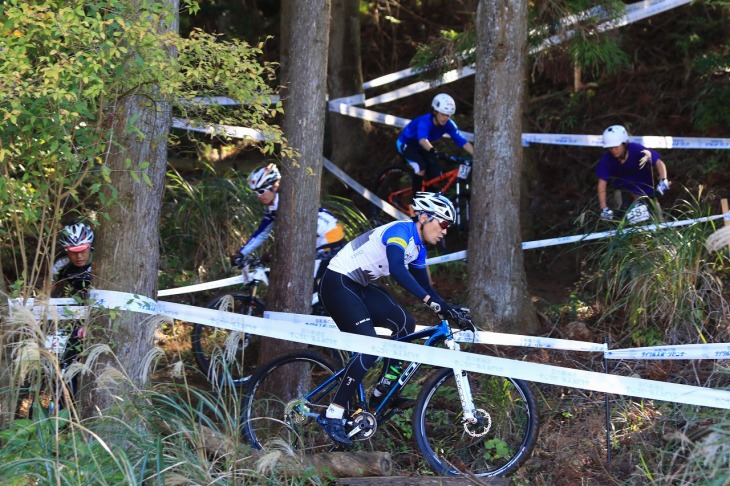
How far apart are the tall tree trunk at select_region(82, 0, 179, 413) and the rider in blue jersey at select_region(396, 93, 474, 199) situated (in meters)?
4.73

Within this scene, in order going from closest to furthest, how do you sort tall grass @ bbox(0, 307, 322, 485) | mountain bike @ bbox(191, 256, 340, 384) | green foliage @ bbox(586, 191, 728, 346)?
tall grass @ bbox(0, 307, 322, 485), green foliage @ bbox(586, 191, 728, 346), mountain bike @ bbox(191, 256, 340, 384)

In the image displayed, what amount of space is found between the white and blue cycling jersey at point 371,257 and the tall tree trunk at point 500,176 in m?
2.03

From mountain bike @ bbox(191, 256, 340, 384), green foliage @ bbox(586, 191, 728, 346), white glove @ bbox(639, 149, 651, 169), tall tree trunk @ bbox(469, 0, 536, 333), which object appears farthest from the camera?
white glove @ bbox(639, 149, 651, 169)

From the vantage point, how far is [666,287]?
26.1ft

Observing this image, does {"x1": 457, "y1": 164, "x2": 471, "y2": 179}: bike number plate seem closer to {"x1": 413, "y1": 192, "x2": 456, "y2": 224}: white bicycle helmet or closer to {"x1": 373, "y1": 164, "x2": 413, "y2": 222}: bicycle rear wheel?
{"x1": 373, "y1": 164, "x2": 413, "y2": 222}: bicycle rear wheel

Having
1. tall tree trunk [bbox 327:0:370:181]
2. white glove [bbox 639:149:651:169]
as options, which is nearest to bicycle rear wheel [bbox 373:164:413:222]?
tall tree trunk [bbox 327:0:370:181]

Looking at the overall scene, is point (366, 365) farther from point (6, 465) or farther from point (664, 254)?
point (664, 254)

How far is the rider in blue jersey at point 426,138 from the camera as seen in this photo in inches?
422

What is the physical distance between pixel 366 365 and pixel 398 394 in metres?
0.40

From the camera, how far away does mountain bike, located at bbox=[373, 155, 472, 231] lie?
11.0 meters

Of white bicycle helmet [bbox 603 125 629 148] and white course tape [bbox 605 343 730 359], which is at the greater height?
white bicycle helmet [bbox 603 125 629 148]

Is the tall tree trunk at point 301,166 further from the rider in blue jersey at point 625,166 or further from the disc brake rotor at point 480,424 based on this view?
the rider in blue jersey at point 625,166

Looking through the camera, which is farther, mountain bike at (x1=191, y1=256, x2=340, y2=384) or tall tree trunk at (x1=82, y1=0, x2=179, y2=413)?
mountain bike at (x1=191, y1=256, x2=340, y2=384)

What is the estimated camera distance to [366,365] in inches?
249
